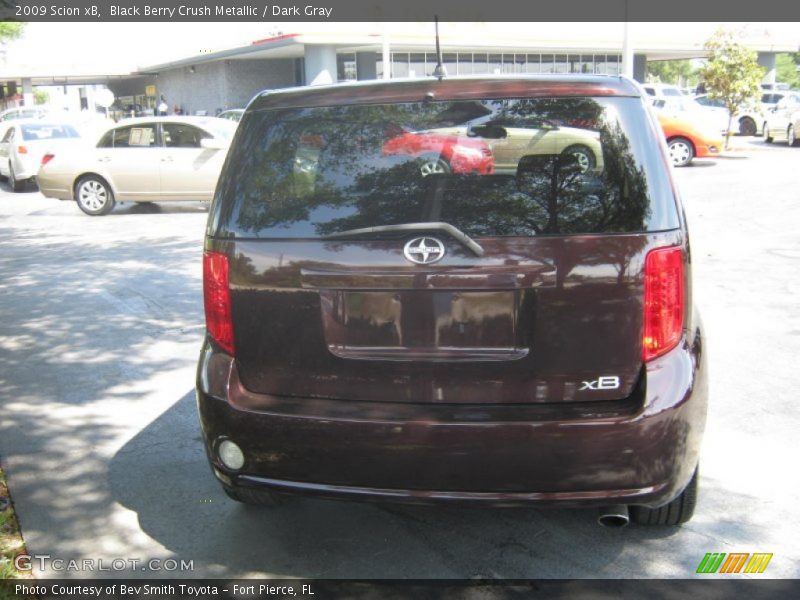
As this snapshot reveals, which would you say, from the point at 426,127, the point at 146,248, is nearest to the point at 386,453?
the point at 426,127

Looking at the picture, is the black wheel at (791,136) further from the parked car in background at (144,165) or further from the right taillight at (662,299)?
the right taillight at (662,299)

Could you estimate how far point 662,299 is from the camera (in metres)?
3.06

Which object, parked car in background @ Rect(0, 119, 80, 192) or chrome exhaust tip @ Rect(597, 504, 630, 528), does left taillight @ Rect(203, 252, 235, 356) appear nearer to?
chrome exhaust tip @ Rect(597, 504, 630, 528)

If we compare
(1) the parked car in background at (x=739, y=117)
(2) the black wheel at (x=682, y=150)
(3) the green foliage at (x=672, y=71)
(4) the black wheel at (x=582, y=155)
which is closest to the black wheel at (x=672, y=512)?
(4) the black wheel at (x=582, y=155)

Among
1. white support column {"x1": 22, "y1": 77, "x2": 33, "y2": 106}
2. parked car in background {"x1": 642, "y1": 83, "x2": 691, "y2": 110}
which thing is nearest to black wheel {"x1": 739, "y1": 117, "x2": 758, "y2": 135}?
parked car in background {"x1": 642, "y1": 83, "x2": 691, "y2": 110}

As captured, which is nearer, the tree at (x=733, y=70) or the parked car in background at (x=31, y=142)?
the parked car in background at (x=31, y=142)

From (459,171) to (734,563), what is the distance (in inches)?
74.5

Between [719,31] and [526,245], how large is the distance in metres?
23.6

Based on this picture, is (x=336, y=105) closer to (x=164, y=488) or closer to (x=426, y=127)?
(x=426, y=127)

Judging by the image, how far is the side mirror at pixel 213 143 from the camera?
1419 cm

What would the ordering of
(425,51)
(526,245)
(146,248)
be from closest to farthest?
(526,245) → (146,248) → (425,51)

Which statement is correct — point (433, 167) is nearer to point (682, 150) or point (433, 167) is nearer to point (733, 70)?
point (682, 150)

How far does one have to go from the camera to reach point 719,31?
23.9 meters

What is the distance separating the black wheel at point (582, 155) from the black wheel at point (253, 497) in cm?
183
